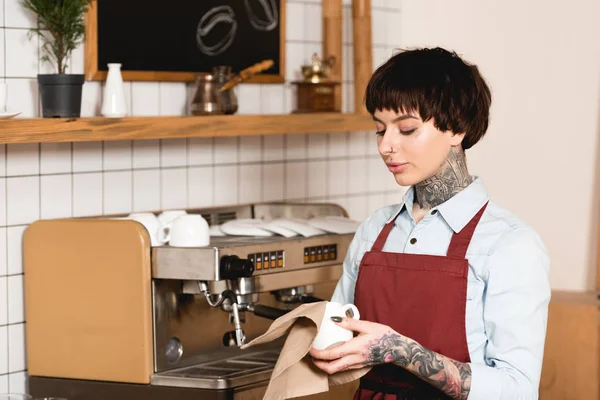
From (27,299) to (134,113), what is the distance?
1.99ft

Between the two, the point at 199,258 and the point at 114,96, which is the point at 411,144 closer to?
the point at 199,258

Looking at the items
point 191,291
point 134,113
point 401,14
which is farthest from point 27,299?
point 401,14

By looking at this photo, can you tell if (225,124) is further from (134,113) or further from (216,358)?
(216,358)

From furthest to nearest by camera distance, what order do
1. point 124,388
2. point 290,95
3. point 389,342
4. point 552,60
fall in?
point 552,60 → point 290,95 → point 124,388 → point 389,342

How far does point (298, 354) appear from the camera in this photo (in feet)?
5.64

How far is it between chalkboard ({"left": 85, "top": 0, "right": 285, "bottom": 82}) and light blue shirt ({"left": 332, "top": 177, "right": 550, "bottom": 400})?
1189 mm

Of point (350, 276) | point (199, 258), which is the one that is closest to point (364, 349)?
point (350, 276)

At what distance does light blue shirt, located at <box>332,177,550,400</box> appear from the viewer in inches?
66.1

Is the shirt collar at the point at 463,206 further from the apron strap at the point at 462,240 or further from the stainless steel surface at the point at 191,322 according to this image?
the stainless steel surface at the point at 191,322

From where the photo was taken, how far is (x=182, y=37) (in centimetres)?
Answer: 294

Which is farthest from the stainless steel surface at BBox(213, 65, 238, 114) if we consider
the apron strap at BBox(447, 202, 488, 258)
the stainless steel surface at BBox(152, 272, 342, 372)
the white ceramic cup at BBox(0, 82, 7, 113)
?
the apron strap at BBox(447, 202, 488, 258)

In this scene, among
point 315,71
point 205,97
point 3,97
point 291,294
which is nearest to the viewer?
point 3,97

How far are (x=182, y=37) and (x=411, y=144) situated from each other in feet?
4.31

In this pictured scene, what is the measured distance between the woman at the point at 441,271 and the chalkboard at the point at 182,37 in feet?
3.66
